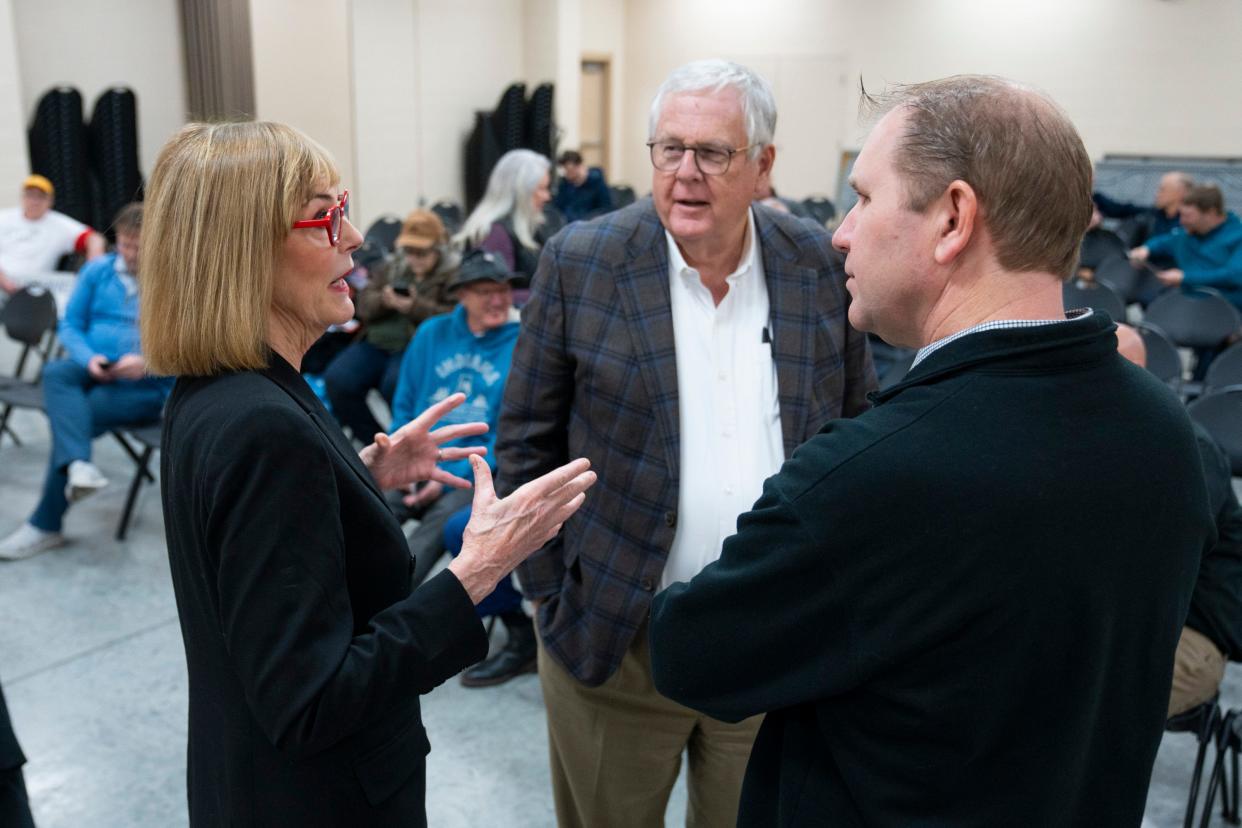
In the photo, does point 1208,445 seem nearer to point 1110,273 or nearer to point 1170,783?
point 1170,783

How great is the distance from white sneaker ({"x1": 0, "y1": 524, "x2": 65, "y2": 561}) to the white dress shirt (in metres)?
3.42

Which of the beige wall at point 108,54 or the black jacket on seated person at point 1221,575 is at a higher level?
the beige wall at point 108,54

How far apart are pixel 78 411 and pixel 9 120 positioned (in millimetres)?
4292

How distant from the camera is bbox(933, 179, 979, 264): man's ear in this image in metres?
0.88

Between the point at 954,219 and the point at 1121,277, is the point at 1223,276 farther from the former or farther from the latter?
the point at 954,219

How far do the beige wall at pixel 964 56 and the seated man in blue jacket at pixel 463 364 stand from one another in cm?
799

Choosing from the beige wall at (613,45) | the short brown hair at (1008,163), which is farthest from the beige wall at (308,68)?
the short brown hair at (1008,163)

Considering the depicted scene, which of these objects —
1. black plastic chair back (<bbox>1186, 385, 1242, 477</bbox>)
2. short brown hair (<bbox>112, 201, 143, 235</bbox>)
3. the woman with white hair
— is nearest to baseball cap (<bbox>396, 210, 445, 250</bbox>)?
the woman with white hair

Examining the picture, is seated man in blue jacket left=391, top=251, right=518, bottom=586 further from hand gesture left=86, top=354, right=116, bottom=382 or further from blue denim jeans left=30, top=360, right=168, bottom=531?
hand gesture left=86, top=354, right=116, bottom=382

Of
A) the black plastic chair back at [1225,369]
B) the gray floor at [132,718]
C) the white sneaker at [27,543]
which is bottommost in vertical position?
the gray floor at [132,718]

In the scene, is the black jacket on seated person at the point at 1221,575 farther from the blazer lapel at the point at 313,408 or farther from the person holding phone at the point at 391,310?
the person holding phone at the point at 391,310

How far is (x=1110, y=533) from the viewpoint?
84 centimetres

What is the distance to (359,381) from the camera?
15.3 ft

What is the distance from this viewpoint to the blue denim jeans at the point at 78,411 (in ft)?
13.5
